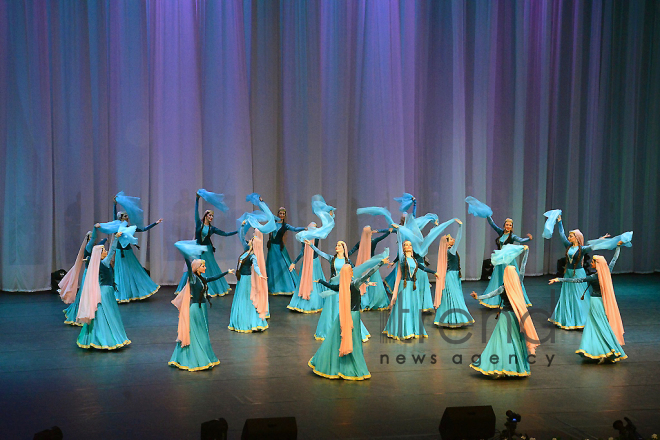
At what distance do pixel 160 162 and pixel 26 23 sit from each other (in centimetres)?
300

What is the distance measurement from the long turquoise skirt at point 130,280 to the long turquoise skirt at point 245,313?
2377 millimetres

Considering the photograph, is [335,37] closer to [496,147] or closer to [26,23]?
[496,147]

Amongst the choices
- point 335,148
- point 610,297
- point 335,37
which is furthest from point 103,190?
point 610,297

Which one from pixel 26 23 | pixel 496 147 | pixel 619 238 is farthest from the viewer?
pixel 496 147

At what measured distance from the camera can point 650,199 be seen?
13.5m

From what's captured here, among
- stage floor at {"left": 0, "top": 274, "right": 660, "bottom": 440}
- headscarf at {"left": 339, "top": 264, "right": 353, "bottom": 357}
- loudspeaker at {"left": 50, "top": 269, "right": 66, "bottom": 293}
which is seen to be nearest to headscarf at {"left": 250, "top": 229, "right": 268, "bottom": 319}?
stage floor at {"left": 0, "top": 274, "right": 660, "bottom": 440}

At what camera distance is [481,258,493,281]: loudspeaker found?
483 inches

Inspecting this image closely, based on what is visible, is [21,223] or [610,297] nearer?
[610,297]

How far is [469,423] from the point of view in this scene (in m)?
4.75

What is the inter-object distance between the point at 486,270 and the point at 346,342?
664 centimetres

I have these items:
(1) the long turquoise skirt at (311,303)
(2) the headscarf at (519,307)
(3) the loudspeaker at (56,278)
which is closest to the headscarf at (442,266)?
(1) the long turquoise skirt at (311,303)

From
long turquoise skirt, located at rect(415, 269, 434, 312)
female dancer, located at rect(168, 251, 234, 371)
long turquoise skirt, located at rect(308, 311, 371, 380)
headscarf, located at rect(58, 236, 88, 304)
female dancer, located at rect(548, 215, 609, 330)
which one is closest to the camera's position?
long turquoise skirt, located at rect(308, 311, 371, 380)

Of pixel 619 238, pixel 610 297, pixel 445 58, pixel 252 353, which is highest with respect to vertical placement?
pixel 445 58

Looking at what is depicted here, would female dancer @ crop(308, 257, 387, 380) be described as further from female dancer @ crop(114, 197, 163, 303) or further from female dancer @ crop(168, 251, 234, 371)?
female dancer @ crop(114, 197, 163, 303)
